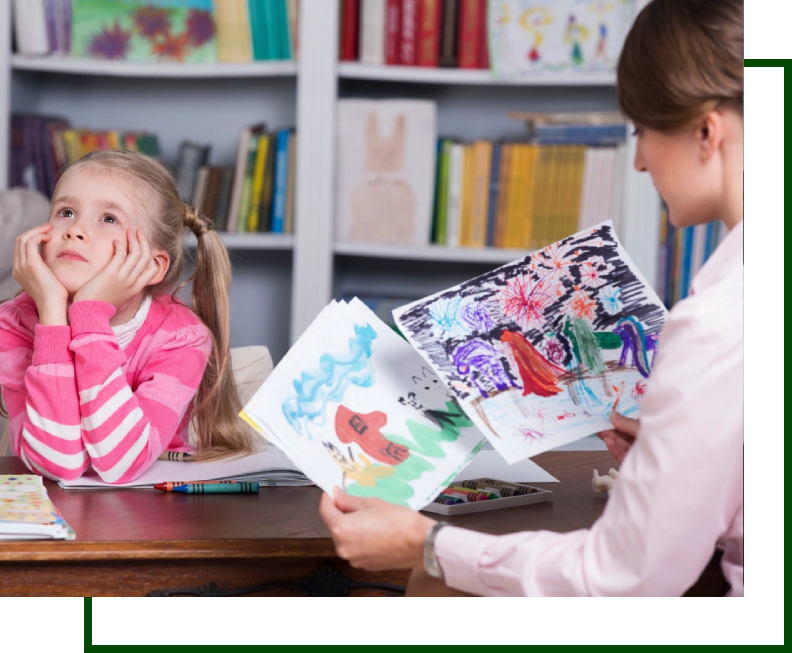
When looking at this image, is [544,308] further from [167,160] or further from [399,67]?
[167,160]

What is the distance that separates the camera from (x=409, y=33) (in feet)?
8.22

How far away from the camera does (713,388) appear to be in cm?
68

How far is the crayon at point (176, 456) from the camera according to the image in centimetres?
119

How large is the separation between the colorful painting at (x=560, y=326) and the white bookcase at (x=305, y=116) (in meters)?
1.52

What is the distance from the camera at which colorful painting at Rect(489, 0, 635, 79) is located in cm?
244

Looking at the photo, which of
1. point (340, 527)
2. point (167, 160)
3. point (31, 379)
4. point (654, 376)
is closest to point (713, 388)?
point (654, 376)

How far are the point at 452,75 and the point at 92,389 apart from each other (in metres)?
1.69

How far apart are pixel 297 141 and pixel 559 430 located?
1.79m

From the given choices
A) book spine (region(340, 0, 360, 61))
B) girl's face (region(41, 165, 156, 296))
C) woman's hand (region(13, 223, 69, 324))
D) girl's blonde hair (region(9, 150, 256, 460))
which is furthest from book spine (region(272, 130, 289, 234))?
woman's hand (region(13, 223, 69, 324))

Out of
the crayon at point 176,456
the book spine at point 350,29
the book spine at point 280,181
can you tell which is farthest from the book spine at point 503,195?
the crayon at point 176,456

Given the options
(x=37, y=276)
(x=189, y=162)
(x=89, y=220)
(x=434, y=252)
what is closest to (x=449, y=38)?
(x=434, y=252)

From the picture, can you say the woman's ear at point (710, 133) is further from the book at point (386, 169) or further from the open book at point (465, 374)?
the book at point (386, 169)

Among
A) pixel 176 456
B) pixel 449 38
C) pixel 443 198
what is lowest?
pixel 176 456

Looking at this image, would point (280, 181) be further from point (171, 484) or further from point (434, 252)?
point (171, 484)
